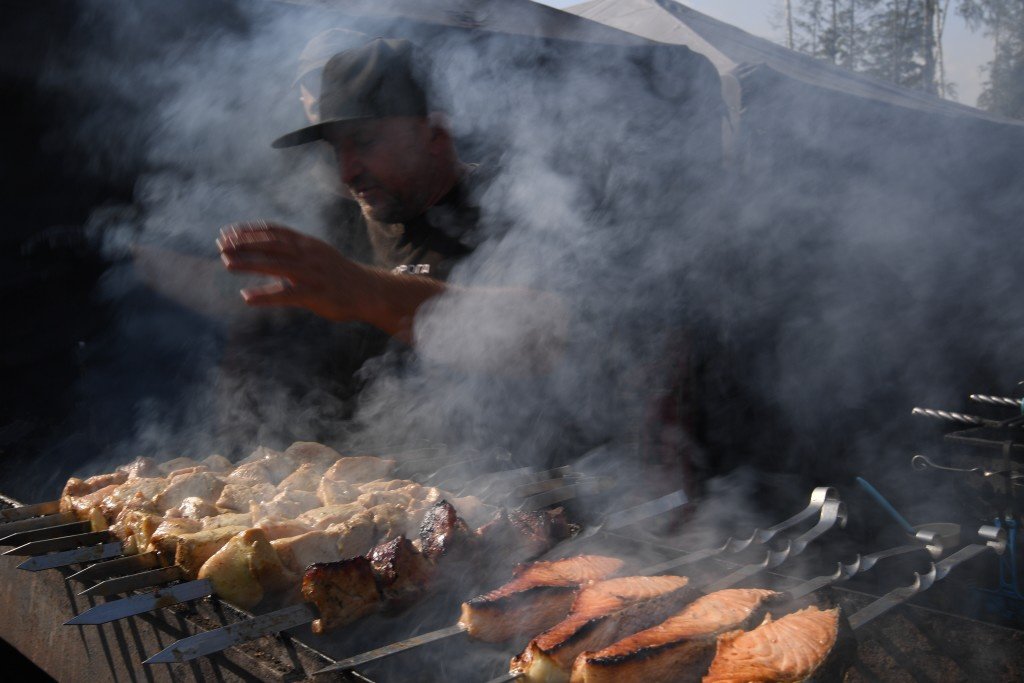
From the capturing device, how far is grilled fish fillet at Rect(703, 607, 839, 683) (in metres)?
1.41

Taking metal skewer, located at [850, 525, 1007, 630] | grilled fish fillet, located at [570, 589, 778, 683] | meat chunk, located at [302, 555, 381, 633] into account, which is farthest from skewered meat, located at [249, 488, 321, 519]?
metal skewer, located at [850, 525, 1007, 630]

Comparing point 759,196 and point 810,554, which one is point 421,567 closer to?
point 810,554

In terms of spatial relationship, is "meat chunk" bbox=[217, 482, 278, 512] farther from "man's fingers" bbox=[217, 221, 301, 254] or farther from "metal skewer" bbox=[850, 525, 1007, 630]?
"metal skewer" bbox=[850, 525, 1007, 630]

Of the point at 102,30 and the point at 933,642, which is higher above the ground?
the point at 102,30

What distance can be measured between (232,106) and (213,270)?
1.10m

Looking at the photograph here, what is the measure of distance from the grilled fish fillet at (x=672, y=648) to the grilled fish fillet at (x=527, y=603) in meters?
0.27

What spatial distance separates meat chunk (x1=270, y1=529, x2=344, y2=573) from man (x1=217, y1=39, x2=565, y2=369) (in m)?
0.78

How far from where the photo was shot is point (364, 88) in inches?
140

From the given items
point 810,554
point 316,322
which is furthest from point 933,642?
point 316,322

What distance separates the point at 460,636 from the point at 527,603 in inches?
8.1

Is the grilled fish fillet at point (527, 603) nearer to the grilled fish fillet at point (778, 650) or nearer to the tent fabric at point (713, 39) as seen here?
the grilled fish fillet at point (778, 650)

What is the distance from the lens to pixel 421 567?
2168 mm

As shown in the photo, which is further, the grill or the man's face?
the man's face

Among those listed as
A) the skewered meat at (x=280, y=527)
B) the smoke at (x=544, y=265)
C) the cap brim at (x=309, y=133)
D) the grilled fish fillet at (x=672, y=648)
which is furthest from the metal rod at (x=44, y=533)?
the grilled fish fillet at (x=672, y=648)
